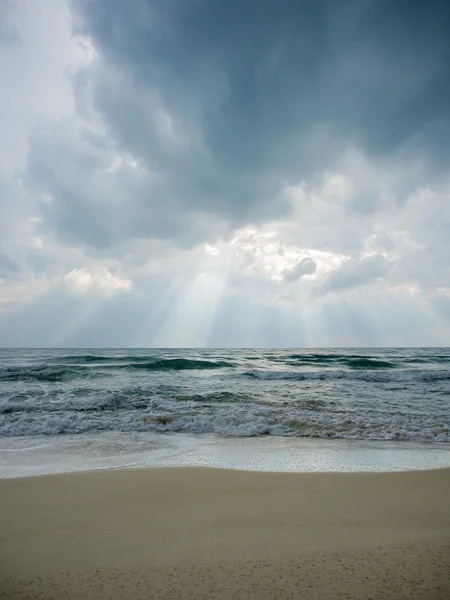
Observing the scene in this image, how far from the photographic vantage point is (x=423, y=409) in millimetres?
11328

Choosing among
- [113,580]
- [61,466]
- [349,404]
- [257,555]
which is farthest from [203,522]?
[349,404]

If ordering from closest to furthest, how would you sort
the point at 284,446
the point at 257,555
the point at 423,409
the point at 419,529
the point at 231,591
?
1. the point at 231,591
2. the point at 257,555
3. the point at 419,529
4. the point at 284,446
5. the point at 423,409

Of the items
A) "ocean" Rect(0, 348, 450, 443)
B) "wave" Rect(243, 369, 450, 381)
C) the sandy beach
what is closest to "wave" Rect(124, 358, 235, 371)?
"wave" Rect(243, 369, 450, 381)

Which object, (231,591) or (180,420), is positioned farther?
(180,420)

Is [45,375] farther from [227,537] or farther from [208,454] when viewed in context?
[227,537]

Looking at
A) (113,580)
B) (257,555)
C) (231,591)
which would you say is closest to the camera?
(231,591)

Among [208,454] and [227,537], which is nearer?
[227,537]

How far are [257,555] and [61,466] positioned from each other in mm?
4277

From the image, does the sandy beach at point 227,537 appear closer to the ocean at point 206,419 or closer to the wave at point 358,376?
the ocean at point 206,419

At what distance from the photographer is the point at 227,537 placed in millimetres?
3018

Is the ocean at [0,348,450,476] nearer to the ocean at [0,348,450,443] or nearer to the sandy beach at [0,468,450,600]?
the ocean at [0,348,450,443]

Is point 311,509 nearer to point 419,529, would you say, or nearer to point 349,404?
point 419,529

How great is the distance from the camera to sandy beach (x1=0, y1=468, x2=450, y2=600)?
236cm

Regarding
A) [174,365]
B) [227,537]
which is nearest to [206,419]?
[227,537]
